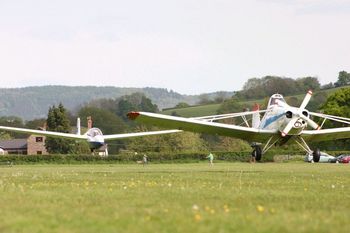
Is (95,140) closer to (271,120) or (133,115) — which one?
(271,120)

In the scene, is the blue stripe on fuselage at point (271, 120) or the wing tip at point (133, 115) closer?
the wing tip at point (133, 115)

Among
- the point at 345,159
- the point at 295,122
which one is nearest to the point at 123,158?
the point at 345,159

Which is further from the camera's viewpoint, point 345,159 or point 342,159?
point 342,159

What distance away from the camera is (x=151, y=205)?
1184 centimetres

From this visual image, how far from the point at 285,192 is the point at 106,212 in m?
5.97

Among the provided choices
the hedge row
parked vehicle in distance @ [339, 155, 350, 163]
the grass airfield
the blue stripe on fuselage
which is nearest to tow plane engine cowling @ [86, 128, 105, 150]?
the hedge row

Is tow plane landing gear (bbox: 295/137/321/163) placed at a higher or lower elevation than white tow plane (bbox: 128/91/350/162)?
lower

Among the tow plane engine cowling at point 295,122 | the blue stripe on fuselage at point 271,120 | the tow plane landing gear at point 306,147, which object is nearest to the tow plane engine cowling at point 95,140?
the blue stripe on fuselage at point 271,120

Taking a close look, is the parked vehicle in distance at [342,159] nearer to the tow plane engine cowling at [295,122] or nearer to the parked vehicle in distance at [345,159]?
the parked vehicle in distance at [345,159]

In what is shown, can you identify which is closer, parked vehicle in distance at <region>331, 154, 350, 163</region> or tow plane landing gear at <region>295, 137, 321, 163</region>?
tow plane landing gear at <region>295, 137, 321, 163</region>

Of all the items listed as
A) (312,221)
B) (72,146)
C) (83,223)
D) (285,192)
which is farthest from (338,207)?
(72,146)

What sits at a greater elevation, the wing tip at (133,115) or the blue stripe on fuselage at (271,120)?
the wing tip at (133,115)

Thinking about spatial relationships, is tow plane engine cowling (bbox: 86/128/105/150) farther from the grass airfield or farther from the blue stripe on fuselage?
the grass airfield

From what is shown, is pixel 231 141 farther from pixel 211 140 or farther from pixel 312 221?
pixel 312 221
